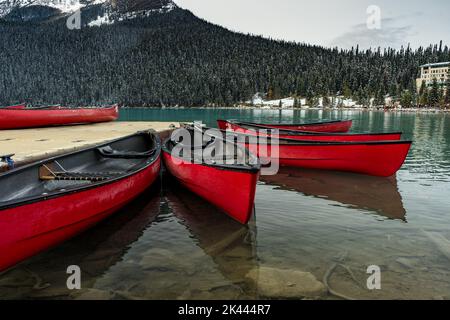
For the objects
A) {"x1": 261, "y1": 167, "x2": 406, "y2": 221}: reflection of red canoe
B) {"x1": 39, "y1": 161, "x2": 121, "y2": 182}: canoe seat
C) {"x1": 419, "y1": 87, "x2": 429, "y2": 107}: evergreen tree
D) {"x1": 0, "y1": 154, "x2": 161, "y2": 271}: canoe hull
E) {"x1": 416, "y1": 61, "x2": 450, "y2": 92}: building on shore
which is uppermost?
{"x1": 416, "y1": 61, "x2": 450, "y2": 92}: building on shore

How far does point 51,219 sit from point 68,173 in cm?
315

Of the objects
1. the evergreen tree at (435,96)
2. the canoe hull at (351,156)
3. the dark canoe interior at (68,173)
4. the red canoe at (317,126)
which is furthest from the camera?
the evergreen tree at (435,96)

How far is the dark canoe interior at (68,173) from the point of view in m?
7.36

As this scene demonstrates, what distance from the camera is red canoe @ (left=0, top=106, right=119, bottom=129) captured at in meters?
19.2

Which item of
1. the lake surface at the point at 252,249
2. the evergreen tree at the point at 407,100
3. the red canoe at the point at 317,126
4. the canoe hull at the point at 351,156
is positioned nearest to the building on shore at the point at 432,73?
the evergreen tree at the point at 407,100

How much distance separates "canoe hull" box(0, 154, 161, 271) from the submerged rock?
13.2 feet

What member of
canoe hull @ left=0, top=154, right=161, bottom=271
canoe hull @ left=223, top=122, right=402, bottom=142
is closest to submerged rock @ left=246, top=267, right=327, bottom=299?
canoe hull @ left=0, top=154, right=161, bottom=271

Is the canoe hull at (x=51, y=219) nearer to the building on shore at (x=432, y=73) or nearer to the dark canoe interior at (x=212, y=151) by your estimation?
the dark canoe interior at (x=212, y=151)

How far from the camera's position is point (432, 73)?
15150cm

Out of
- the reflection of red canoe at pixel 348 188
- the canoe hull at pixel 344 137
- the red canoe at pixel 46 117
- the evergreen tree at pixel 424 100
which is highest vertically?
the evergreen tree at pixel 424 100

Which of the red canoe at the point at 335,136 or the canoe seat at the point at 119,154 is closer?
the canoe seat at the point at 119,154

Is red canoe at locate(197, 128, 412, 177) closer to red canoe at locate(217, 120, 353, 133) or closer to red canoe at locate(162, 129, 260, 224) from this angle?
red canoe at locate(162, 129, 260, 224)

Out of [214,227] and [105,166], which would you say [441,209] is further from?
[105,166]

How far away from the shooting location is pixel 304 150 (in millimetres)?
15820
